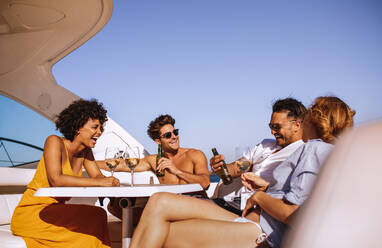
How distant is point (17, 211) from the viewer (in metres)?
2.45

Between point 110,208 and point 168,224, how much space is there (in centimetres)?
218

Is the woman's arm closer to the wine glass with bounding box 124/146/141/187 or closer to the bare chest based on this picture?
the wine glass with bounding box 124/146/141/187

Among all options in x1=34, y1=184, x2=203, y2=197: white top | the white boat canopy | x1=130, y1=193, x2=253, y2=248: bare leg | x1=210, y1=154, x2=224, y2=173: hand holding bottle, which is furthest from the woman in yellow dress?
the white boat canopy

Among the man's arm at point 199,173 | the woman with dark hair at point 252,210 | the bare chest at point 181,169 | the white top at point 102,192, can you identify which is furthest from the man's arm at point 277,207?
the bare chest at point 181,169

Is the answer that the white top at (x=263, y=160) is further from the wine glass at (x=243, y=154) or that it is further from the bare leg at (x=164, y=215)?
the bare leg at (x=164, y=215)

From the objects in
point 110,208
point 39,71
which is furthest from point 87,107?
point 39,71

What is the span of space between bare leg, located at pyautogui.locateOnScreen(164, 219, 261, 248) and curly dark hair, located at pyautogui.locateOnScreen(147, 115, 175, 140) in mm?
1912

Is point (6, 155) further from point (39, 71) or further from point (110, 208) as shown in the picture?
point (110, 208)

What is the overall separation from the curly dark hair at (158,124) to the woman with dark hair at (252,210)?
6.05 feet

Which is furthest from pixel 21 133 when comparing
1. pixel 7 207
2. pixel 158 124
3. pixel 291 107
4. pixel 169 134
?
pixel 291 107

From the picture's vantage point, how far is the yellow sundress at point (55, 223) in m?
2.26

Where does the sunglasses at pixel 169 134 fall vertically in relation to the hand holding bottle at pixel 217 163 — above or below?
above

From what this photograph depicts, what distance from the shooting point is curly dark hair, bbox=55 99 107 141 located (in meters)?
2.91

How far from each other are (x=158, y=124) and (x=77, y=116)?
1.01m
